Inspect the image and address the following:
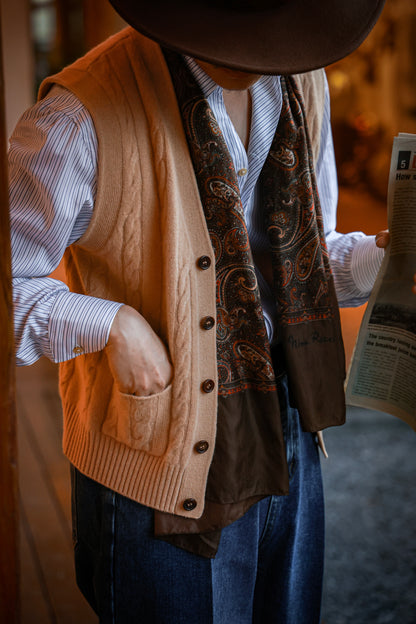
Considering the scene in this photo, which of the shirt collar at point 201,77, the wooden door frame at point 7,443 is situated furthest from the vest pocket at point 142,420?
the shirt collar at point 201,77

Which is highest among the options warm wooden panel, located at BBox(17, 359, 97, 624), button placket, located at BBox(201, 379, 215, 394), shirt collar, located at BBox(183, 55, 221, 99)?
shirt collar, located at BBox(183, 55, 221, 99)

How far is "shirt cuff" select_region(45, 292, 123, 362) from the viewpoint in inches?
31.9

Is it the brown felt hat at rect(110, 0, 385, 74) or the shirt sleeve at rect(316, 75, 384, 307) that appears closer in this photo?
the brown felt hat at rect(110, 0, 385, 74)

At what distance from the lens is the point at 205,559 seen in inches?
35.8

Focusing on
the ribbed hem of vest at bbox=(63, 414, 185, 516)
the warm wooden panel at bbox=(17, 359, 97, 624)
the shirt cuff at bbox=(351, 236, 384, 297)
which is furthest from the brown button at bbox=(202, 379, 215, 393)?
the warm wooden panel at bbox=(17, 359, 97, 624)

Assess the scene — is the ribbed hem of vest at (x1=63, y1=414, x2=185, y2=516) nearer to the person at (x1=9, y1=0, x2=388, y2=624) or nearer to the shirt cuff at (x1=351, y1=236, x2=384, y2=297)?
the person at (x1=9, y1=0, x2=388, y2=624)

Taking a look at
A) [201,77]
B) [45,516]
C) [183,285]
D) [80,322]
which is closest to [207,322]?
[183,285]

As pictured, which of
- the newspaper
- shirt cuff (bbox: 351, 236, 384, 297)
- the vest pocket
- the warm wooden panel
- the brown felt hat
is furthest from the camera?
the warm wooden panel

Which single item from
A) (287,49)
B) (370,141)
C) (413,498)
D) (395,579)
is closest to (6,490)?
(287,49)

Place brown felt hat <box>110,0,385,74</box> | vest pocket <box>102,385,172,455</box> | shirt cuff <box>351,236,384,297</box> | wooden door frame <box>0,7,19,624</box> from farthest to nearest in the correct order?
shirt cuff <box>351,236,384,297</box> → vest pocket <box>102,385,172,455</box> → brown felt hat <box>110,0,385,74</box> → wooden door frame <box>0,7,19,624</box>

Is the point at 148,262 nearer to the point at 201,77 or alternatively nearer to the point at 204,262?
the point at 204,262

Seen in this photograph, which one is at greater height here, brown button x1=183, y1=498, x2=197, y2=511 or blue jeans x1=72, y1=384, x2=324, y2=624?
brown button x1=183, y1=498, x2=197, y2=511

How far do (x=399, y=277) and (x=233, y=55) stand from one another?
45 cm

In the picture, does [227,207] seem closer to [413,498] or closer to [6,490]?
[6,490]
